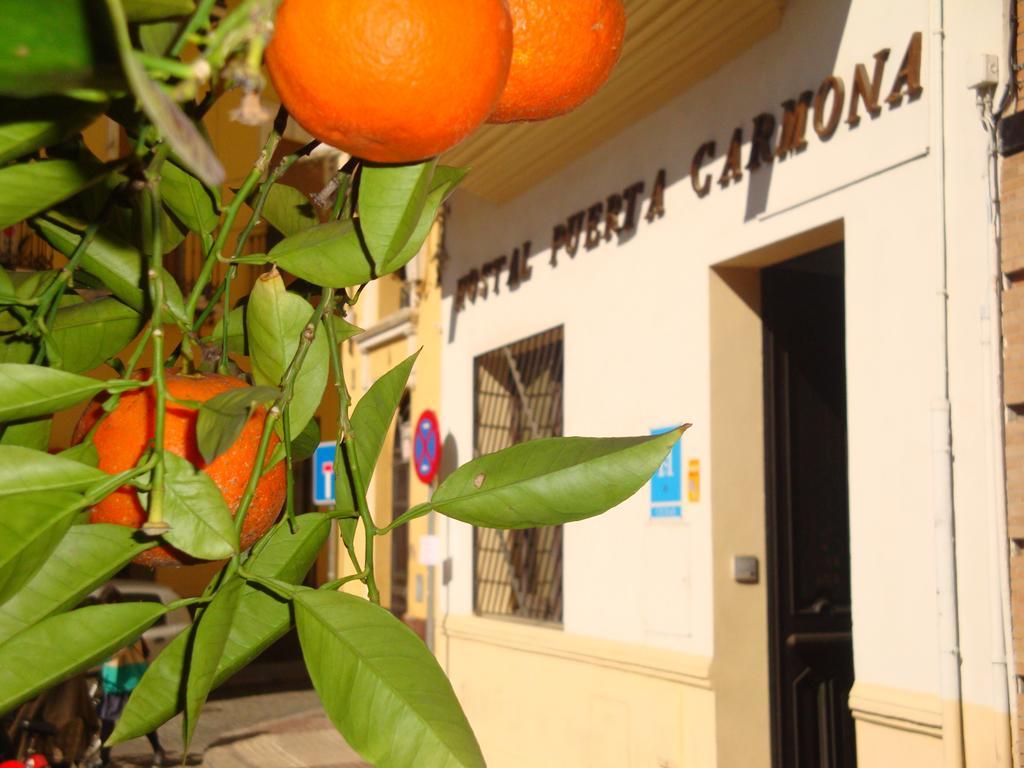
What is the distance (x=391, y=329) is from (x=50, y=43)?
34.7 ft

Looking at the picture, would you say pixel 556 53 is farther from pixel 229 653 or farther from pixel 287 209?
pixel 229 653

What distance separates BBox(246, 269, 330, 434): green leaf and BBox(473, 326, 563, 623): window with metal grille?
7.15m

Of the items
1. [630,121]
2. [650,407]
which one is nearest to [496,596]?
[650,407]

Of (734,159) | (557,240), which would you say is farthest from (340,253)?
(557,240)

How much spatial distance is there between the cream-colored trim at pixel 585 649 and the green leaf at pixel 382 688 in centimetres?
561

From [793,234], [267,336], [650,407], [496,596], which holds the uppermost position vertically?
[793,234]

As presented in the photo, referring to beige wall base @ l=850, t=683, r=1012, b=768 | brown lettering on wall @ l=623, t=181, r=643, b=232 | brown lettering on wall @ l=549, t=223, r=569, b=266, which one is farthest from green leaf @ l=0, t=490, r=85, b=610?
brown lettering on wall @ l=549, t=223, r=569, b=266

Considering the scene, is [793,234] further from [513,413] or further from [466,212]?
[466,212]

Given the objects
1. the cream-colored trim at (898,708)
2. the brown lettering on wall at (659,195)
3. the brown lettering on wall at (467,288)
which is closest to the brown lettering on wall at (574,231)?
the brown lettering on wall at (659,195)

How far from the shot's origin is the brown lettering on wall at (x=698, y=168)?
628cm

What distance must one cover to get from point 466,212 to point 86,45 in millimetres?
9080

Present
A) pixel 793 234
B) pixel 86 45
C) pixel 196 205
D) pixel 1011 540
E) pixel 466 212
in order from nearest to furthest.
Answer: pixel 86 45 → pixel 196 205 → pixel 1011 540 → pixel 793 234 → pixel 466 212

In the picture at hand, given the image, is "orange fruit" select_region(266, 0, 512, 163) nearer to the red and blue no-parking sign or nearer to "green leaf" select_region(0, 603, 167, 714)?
"green leaf" select_region(0, 603, 167, 714)

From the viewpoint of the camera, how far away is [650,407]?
22.2 feet
